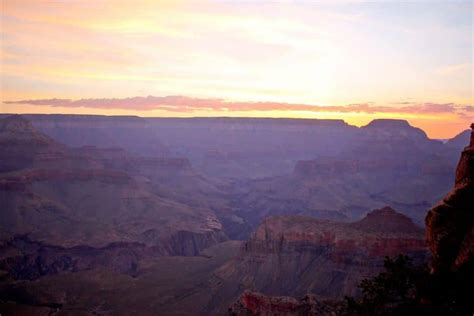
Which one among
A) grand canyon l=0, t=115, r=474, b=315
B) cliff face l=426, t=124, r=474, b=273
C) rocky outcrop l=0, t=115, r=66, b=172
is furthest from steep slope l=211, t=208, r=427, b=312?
rocky outcrop l=0, t=115, r=66, b=172

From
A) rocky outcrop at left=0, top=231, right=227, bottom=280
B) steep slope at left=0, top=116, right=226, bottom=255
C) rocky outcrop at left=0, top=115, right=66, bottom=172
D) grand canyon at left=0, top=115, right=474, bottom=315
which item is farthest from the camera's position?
rocky outcrop at left=0, top=115, right=66, bottom=172

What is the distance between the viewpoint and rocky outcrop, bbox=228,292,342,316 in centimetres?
5188

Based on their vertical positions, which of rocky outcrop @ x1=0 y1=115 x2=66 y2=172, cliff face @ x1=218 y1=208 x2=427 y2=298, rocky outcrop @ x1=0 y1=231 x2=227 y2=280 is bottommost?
rocky outcrop @ x1=0 y1=231 x2=227 y2=280

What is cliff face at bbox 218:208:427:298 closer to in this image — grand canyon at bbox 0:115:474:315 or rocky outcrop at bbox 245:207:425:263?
rocky outcrop at bbox 245:207:425:263

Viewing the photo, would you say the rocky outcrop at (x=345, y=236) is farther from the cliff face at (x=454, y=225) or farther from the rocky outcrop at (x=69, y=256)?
the cliff face at (x=454, y=225)

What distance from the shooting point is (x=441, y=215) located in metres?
34.8

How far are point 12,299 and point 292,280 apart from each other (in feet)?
124

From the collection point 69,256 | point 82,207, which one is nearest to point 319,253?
point 69,256

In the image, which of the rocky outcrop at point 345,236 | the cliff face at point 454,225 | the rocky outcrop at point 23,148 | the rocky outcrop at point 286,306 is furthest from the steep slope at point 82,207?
the cliff face at point 454,225

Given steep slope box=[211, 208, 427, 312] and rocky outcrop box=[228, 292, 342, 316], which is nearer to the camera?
rocky outcrop box=[228, 292, 342, 316]

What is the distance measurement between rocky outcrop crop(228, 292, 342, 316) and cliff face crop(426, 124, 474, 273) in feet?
57.2

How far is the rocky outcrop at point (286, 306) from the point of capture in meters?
51.9

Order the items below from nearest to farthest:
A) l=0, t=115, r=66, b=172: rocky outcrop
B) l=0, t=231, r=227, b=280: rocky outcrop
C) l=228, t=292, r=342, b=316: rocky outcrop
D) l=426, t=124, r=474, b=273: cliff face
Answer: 1. l=426, t=124, r=474, b=273: cliff face
2. l=228, t=292, r=342, b=316: rocky outcrop
3. l=0, t=231, r=227, b=280: rocky outcrop
4. l=0, t=115, r=66, b=172: rocky outcrop

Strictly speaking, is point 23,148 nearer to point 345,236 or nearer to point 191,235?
point 191,235
